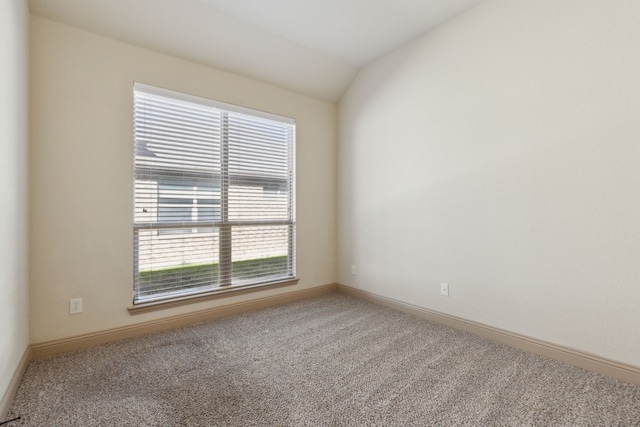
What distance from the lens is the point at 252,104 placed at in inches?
125

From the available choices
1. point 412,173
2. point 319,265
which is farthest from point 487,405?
point 319,265

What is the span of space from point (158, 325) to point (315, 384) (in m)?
1.64

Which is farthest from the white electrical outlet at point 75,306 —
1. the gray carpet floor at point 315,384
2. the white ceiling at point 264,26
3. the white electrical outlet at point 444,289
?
the white electrical outlet at point 444,289

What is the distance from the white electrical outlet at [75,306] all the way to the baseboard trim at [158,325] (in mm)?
200

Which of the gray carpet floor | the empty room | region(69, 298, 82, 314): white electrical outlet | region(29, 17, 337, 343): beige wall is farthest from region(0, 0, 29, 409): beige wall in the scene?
the gray carpet floor

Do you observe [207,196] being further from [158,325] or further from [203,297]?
[158,325]

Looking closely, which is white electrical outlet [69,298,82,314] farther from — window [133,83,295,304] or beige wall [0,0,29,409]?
window [133,83,295,304]

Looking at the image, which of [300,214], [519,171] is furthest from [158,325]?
[519,171]

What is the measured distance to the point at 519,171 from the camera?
2.27 meters

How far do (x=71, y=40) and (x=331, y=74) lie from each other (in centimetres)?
243

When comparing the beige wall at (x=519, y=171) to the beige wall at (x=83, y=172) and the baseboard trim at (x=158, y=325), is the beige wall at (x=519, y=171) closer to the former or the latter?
the baseboard trim at (x=158, y=325)

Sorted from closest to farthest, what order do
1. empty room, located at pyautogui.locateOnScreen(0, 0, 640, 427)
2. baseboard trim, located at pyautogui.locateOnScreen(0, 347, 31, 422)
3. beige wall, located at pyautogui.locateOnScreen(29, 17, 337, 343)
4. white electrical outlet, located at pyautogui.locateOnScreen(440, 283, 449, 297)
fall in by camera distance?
baseboard trim, located at pyautogui.locateOnScreen(0, 347, 31, 422) → empty room, located at pyautogui.locateOnScreen(0, 0, 640, 427) → beige wall, located at pyautogui.locateOnScreen(29, 17, 337, 343) → white electrical outlet, located at pyautogui.locateOnScreen(440, 283, 449, 297)

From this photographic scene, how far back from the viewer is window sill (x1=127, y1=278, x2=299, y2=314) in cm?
255

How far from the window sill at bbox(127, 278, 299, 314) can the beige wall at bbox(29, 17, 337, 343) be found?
0.23 ft
